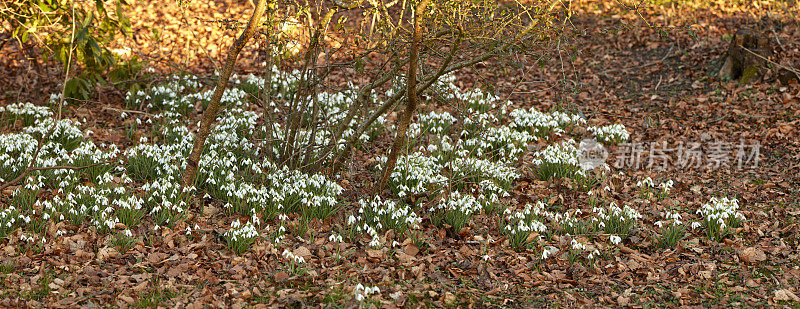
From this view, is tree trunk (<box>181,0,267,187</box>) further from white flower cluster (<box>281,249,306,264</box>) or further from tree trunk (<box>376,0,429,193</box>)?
white flower cluster (<box>281,249,306,264</box>)

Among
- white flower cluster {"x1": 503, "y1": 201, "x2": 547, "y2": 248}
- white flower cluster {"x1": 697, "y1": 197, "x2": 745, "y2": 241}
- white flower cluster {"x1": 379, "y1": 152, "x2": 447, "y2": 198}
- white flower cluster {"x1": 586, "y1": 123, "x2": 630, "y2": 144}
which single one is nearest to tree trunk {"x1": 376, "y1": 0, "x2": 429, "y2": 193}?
white flower cluster {"x1": 379, "y1": 152, "x2": 447, "y2": 198}

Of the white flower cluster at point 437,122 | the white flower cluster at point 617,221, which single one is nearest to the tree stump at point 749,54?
the white flower cluster at point 437,122

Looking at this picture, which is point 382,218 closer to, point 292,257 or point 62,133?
point 292,257

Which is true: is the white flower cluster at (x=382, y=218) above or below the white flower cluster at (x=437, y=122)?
below

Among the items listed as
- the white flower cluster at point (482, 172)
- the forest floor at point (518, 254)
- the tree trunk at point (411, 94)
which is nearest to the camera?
the forest floor at point (518, 254)

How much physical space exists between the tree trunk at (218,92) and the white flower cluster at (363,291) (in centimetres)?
194

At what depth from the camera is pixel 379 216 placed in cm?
536

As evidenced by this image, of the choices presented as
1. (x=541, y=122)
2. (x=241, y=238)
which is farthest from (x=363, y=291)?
(x=541, y=122)

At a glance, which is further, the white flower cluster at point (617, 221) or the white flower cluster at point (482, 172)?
the white flower cluster at point (482, 172)

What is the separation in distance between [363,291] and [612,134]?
399 cm

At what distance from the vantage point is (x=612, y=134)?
7188mm

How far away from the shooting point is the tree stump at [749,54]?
27.5ft

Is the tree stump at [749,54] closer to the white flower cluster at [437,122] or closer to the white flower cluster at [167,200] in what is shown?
the white flower cluster at [437,122]

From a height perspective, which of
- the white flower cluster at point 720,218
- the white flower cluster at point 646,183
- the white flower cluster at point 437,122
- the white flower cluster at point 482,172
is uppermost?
the white flower cluster at point 437,122
